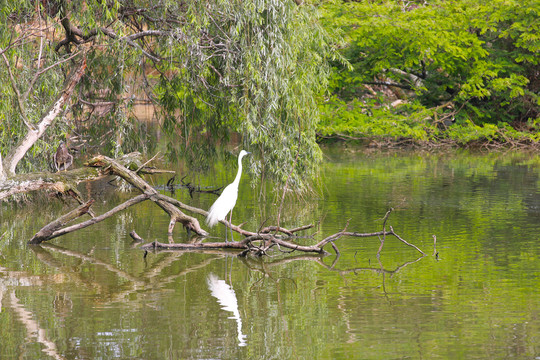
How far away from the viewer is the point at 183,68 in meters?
12.6

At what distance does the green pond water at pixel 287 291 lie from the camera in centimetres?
606

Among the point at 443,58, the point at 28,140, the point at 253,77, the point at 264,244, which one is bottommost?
the point at 264,244

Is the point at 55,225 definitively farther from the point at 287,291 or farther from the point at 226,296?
the point at 287,291

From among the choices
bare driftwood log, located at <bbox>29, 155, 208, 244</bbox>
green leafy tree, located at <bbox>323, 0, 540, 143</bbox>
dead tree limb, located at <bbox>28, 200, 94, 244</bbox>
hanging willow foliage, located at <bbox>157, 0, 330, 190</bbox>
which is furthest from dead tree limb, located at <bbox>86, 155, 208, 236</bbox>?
green leafy tree, located at <bbox>323, 0, 540, 143</bbox>

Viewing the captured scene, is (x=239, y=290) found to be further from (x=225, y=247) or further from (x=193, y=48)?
(x=193, y=48)

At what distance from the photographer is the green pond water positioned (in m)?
6.06

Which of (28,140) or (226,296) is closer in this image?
(226,296)

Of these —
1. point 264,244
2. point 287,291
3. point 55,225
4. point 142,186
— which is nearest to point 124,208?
point 142,186

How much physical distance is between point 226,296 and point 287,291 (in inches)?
24.6

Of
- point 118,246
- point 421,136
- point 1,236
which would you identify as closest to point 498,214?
point 118,246

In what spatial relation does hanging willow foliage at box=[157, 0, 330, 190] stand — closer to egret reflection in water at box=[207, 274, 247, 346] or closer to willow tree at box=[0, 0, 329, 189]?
willow tree at box=[0, 0, 329, 189]

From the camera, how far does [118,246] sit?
10.9m

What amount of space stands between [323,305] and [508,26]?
2382 cm

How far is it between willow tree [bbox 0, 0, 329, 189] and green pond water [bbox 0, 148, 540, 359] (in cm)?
145
